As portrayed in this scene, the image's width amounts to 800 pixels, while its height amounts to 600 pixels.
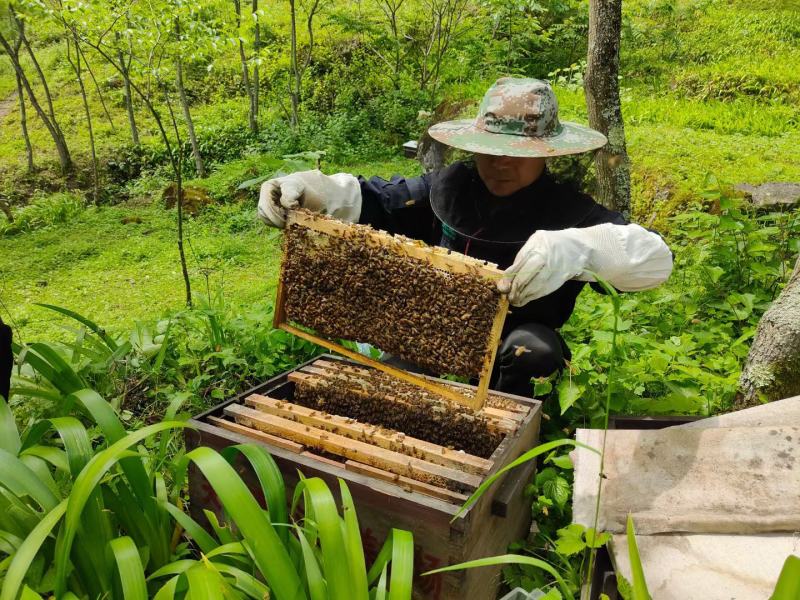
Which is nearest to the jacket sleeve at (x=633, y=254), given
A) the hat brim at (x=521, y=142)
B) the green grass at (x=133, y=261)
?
the hat brim at (x=521, y=142)

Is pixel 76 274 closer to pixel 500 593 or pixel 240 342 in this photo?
pixel 240 342

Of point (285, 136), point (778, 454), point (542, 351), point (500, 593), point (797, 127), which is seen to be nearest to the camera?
point (778, 454)

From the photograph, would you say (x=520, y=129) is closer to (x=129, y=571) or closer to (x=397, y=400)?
(x=397, y=400)

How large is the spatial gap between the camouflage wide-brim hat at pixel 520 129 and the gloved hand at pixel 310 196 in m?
0.54

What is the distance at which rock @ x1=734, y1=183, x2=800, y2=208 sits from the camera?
4.38 m

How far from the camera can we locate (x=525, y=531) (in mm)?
2176

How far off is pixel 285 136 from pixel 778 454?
11.6m

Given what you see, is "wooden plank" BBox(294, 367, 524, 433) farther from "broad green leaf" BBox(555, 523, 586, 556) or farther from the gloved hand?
the gloved hand

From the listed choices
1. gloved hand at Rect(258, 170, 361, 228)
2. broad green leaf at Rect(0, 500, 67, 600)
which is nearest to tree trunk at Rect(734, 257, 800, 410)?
gloved hand at Rect(258, 170, 361, 228)

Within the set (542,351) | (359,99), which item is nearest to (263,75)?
(359,99)

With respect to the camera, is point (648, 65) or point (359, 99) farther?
point (359, 99)

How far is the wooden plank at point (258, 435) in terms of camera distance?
1.88 metres

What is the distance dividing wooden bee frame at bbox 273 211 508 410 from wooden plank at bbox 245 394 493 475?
216mm

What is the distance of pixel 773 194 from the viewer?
4500mm
